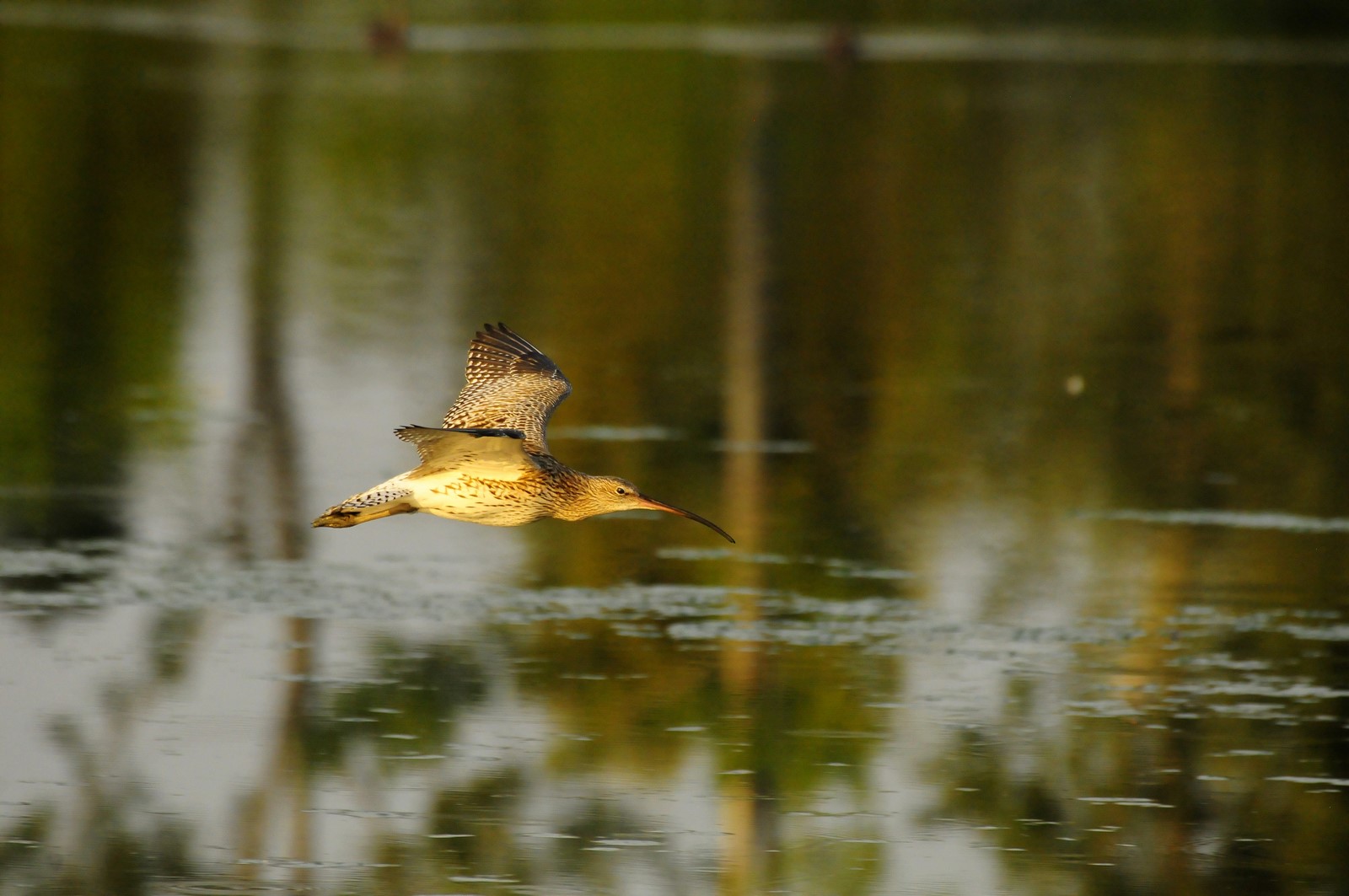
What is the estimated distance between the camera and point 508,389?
9.28m

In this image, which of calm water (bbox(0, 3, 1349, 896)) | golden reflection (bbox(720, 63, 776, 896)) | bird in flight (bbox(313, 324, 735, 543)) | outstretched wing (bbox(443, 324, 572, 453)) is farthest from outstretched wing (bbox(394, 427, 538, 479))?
golden reflection (bbox(720, 63, 776, 896))

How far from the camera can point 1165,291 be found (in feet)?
70.9

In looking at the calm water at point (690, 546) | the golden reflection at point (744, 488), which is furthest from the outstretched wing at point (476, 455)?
the golden reflection at point (744, 488)

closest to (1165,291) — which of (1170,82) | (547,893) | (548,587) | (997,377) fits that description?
(997,377)

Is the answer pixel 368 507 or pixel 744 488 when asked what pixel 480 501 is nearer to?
pixel 368 507

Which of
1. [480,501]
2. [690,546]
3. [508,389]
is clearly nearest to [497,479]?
[480,501]

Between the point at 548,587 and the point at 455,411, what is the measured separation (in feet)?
7.24

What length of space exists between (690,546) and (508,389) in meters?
3.12

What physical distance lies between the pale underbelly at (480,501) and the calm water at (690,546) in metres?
0.97

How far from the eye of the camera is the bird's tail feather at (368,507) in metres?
8.07

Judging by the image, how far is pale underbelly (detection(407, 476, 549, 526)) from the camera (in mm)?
8320

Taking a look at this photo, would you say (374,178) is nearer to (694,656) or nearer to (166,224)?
(166,224)

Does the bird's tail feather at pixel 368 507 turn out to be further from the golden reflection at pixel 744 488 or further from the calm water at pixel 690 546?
the golden reflection at pixel 744 488

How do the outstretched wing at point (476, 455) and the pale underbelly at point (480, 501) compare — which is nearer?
the outstretched wing at point (476, 455)
